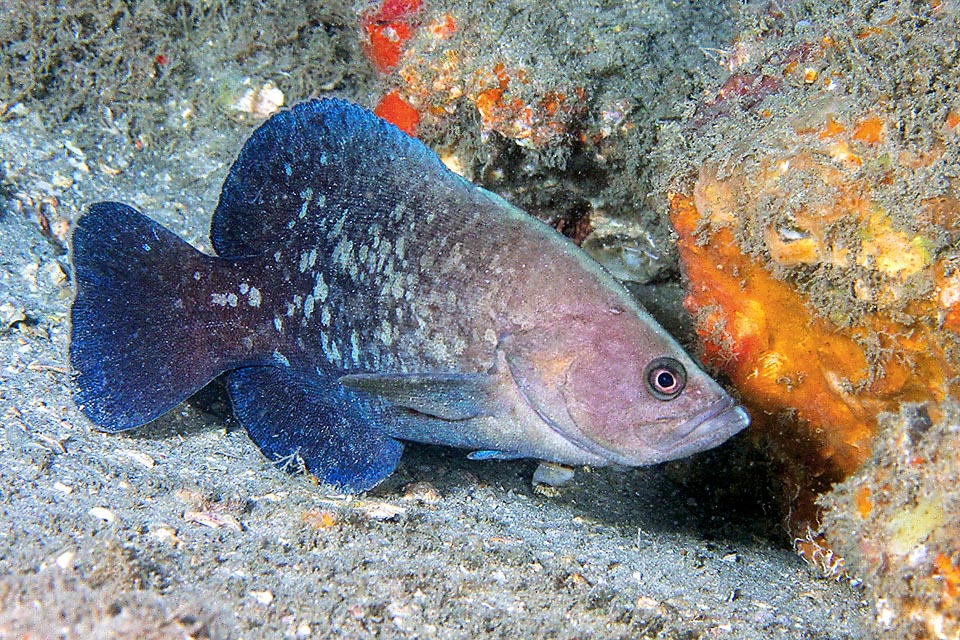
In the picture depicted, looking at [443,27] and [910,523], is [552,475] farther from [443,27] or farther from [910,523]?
[443,27]

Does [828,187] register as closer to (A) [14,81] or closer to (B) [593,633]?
(B) [593,633]

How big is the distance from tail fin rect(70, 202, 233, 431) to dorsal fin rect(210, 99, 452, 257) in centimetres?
29

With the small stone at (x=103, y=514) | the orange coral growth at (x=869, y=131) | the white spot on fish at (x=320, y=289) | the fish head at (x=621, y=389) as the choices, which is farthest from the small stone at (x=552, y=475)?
the orange coral growth at (x=869, y=131)

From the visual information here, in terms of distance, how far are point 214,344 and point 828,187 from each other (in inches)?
118

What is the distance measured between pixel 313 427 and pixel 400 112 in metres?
2.24

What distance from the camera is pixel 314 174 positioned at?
10.3 ft

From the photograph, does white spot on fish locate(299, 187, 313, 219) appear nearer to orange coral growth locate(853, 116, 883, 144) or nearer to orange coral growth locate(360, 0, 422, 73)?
orange coral growth locate(360, 0, 422, 73)

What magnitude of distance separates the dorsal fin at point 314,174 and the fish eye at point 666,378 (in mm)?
1208

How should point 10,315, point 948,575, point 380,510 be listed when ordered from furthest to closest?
point 10,315 < point 380,510 < point 948,575

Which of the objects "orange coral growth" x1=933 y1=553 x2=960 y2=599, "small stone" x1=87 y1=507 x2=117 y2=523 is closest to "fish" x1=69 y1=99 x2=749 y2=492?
"small stone" x1=87 y1=507 x2=117 y2=523

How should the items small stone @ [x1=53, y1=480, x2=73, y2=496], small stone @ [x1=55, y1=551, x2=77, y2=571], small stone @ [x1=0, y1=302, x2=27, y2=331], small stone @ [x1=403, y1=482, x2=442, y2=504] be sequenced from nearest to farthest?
small stone @ [x1=55, y1=551, x2=77, y2=571]
small stone @ [x1=53, y1=480, x2=73, y2=496]
small stone @ [x1=403, y1=482, x2=442, y2=504]
small stone @ [x1=0, y1=302, x2=27, y2=331]

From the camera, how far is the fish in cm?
275

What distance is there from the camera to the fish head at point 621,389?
2680 mm

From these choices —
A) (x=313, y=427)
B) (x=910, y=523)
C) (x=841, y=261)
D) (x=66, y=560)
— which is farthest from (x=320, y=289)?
(x=910, y=523)
